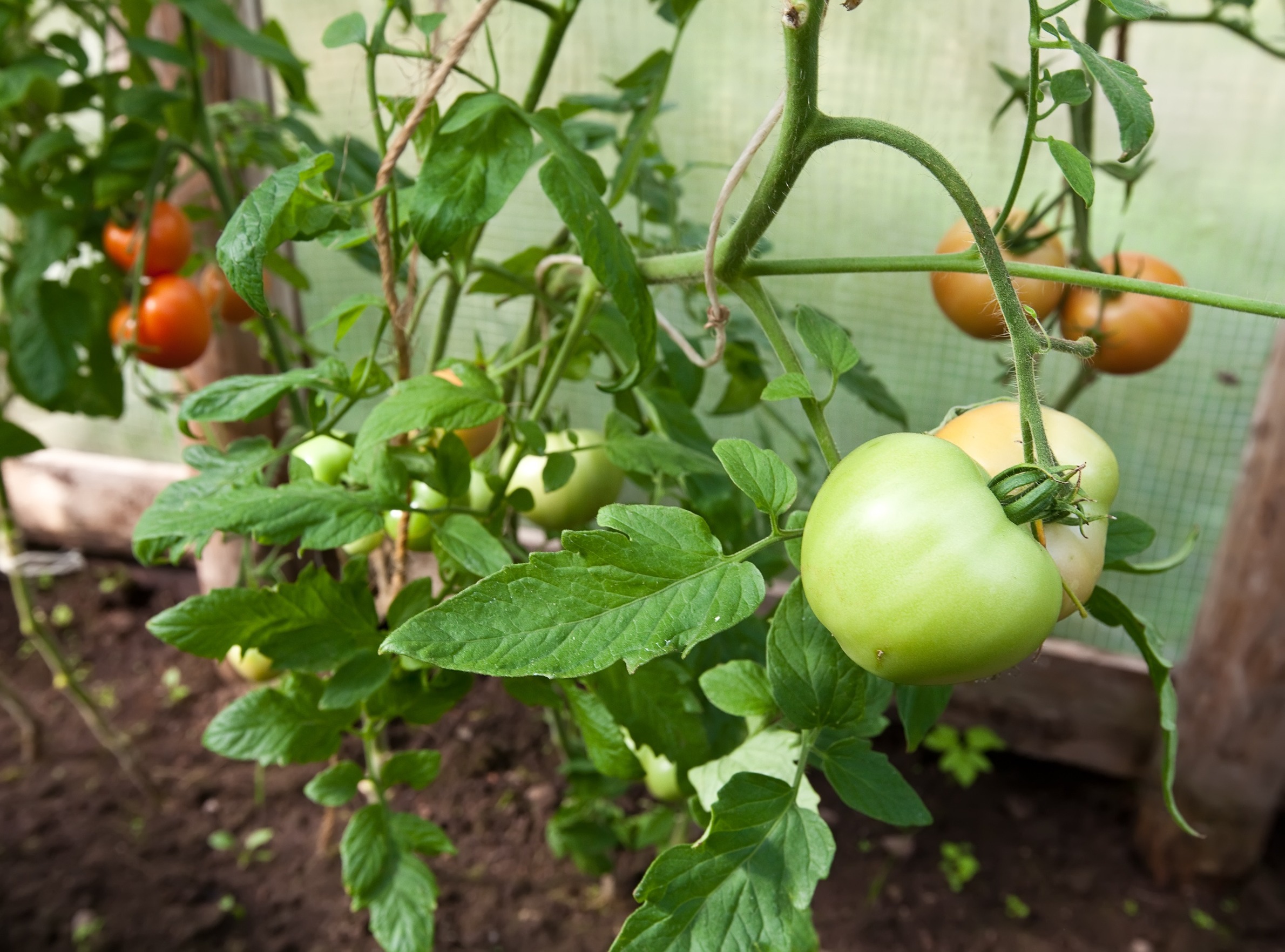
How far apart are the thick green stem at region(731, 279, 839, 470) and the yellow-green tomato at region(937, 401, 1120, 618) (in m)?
0.05

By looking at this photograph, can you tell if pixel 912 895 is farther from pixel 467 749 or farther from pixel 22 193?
pixel 22 193

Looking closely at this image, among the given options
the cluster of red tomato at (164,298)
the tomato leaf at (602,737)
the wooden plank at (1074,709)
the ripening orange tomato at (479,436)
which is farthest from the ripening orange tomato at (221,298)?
the wooden plank at (1074,709)

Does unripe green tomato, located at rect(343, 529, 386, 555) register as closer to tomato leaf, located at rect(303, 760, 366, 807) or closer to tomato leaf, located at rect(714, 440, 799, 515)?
tomato leaf, located at rect(303, 760, 366, 807)

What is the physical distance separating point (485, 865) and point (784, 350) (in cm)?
104

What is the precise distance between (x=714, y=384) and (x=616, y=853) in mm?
688

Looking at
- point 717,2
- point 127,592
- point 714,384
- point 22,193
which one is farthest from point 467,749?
point 717,2

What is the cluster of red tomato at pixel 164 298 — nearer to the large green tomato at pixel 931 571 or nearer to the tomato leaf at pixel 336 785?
the tomato leaf at pixel 336 785

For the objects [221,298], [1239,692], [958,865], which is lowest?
[958,865]

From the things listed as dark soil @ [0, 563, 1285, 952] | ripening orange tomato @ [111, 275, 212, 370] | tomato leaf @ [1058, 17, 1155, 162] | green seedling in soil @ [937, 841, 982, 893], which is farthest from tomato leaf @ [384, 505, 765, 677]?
green seedling in soil @ [937, 841, 982, 893]

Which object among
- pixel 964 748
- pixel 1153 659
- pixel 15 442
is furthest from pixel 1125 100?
pixel 964 748

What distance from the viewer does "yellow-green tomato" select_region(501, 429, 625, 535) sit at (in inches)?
26.0

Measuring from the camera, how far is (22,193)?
858 millimetres

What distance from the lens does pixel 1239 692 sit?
121 cm

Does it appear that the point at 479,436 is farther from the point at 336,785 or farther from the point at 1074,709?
the point at 1074,709
